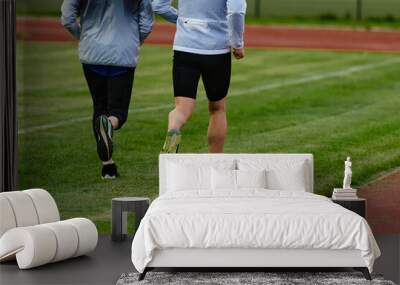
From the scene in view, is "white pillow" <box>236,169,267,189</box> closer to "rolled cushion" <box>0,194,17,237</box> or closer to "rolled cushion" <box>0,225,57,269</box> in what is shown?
"rolled cushion" <box>0,225,57,269</box>

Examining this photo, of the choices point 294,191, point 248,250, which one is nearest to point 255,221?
point 248,250

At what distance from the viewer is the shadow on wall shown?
8523 mm

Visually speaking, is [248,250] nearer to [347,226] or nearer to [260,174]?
[347,226]

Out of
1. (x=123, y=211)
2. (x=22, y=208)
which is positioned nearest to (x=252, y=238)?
(x=22, y=208)

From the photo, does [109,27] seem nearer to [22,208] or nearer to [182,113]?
[182,113]

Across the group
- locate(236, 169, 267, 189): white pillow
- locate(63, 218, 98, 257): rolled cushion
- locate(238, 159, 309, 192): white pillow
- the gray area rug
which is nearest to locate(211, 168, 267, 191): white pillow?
locate(236, 169, 267, 189): white pillow

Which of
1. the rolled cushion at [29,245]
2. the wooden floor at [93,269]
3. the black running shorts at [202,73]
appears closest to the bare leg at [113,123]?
the black running shorts at [202,73]

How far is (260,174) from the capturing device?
308 inches

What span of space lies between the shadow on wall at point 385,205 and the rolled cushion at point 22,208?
3.15 meters

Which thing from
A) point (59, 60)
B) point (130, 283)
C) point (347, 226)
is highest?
point (59, 60)

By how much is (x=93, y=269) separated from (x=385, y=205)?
3.09 meters

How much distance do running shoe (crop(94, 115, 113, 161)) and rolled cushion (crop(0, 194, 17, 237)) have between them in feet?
5.61

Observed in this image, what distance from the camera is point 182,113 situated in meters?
8.52

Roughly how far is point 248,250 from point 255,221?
23 cm
